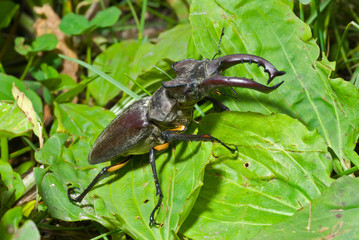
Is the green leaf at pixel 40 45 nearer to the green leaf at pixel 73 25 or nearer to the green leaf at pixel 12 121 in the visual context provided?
the green leaf at pixel 73 25

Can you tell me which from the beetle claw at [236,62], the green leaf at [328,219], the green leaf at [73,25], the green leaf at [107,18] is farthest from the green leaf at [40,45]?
the green leaf at [328,219]

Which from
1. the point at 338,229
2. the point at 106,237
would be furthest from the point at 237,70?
the point at 106,237

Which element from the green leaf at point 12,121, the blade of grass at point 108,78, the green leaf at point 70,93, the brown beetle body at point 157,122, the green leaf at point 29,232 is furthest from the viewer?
the green leaf at point 70,93

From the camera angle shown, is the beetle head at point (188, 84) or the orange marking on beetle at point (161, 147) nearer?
the beetle head at point (188, 84)

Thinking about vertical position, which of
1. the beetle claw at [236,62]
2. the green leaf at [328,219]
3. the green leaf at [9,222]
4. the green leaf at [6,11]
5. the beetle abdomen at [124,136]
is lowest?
the green leaf at [328,219]

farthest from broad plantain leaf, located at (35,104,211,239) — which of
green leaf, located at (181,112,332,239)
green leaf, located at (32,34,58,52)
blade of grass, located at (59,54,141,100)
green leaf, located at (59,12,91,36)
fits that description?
green leaf, located at (59,12,91,36)

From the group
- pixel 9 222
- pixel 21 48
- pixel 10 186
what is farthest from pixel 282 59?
pixel 21 48

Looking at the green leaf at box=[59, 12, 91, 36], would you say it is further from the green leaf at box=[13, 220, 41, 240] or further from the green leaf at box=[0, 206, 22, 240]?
the green leaf at box=[13, 220, 41, 240]

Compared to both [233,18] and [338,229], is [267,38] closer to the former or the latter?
[233,18]

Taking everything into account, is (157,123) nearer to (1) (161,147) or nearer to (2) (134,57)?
(1) (161,147)
